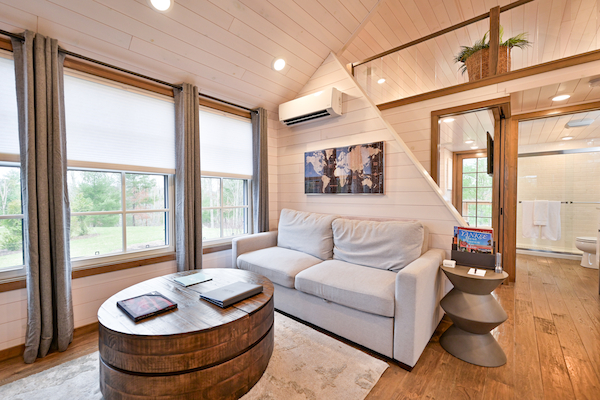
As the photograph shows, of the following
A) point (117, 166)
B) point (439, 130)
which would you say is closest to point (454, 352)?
point (439, 130)

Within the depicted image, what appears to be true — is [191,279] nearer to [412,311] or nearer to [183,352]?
[183,352]

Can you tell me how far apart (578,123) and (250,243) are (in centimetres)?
473

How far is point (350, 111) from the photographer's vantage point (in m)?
2.88

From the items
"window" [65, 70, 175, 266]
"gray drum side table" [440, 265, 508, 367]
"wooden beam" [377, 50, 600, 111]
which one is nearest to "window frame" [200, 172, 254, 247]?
"window" [65, 70, 175, 266]

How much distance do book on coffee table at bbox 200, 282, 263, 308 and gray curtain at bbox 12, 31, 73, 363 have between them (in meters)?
1.20

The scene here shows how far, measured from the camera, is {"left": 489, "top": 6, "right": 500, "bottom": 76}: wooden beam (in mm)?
2529

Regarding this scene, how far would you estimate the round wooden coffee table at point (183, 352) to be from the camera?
1188 mm

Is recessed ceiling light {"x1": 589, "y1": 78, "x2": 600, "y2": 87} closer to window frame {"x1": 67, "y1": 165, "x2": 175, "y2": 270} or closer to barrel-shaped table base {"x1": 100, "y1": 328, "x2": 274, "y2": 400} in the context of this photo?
barrel-shaped table base {"x1": 100, "y1": 328, "x2": 274, "y2": 400}

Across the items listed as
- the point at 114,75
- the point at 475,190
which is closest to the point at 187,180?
the point at 114,75

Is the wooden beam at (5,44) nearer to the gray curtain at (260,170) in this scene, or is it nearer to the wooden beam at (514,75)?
the gray curtain at (260,170)

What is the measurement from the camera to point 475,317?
1.75 metres

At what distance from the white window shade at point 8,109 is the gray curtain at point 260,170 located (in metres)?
2.06

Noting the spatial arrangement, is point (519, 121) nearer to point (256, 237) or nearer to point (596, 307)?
point (596, 307)

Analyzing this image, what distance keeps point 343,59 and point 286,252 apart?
2.62m
